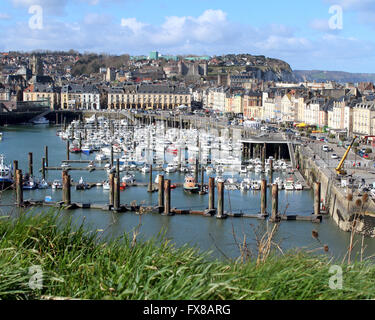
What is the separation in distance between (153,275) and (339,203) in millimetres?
12448

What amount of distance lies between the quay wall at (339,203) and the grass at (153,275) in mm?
5327

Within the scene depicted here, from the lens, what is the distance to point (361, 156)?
82.0ft

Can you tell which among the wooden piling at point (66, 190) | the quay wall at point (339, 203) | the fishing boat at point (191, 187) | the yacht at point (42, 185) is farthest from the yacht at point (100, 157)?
the wooden piling at point (66, 190)

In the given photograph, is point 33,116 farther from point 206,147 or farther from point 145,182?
point 145,182

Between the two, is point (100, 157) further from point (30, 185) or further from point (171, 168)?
point (30, 185)

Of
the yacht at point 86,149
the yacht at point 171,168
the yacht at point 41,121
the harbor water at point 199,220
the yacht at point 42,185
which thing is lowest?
the harbor water at point 199,220

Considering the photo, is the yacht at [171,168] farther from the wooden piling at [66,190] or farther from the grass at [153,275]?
the grass at [153,275]

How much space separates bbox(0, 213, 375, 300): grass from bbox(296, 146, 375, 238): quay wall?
210 inches

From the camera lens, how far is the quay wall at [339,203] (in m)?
13.5

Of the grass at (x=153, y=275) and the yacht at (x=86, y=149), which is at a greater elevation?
the grass at (x=153, y=275)

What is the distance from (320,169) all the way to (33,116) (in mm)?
38674

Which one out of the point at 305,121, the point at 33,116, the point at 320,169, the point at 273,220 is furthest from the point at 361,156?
the point at 33,116

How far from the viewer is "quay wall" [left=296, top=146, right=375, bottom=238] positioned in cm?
1347

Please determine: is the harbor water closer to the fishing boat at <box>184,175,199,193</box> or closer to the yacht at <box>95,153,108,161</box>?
the fishing boat at <box>184,175,199,193</box>
